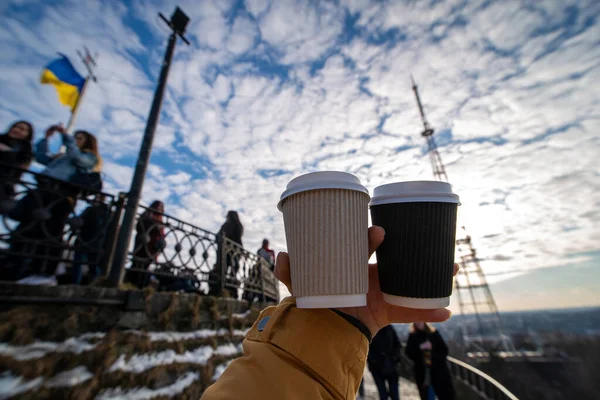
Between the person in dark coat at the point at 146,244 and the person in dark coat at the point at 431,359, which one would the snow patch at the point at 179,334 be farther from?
the person in dark coat at the point at 431,359

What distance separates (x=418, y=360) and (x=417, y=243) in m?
5.86

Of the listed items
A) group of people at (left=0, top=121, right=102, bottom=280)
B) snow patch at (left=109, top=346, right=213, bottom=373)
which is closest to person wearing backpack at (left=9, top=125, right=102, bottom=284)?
group of people at (left=0, top=121, right=102, bottom=280)

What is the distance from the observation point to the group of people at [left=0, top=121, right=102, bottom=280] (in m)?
3.06

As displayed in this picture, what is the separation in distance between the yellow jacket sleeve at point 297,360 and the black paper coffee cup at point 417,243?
29 centimetres

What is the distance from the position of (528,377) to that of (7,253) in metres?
34.1

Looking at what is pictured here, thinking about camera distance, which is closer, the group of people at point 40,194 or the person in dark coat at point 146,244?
the group of people at point 40,194

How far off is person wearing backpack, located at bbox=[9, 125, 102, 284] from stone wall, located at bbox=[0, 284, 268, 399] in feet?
1.40

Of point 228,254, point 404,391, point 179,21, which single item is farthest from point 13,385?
point 404,391

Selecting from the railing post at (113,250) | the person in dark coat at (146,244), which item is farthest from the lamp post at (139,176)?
the person in dark coat at (146,244)

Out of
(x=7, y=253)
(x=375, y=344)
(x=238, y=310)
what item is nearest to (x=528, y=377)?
(x=375, y=344)

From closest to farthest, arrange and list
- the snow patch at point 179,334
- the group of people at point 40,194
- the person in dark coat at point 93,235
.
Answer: the group of people at point 40,194
the snow patch at point 179,334
the person in dark coat at point 93,235

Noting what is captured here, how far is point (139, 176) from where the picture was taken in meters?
3.93

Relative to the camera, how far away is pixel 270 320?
0.93m

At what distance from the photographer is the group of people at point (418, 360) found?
532cm
